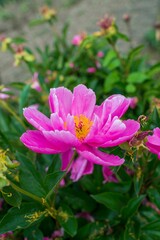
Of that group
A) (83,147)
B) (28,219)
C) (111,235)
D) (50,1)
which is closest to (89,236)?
(111,235)

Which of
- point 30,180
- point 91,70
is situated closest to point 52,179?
point 30,180

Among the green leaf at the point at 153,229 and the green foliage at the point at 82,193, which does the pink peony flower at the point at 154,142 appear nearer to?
the green foliage at the point at 82,193

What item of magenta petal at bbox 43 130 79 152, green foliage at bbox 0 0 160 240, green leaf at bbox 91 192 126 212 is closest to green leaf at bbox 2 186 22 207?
green foliage at bbox 0 0 160 240

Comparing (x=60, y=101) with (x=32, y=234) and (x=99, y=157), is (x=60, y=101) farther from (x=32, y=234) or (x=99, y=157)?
(x=32, y=234)

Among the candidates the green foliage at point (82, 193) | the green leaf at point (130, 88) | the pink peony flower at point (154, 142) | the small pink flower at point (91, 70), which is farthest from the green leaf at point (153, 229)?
the small pink flower at point (91, 70)

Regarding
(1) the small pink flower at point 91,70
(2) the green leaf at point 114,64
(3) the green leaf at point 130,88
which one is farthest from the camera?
(1) the small pink flower at point 91,70

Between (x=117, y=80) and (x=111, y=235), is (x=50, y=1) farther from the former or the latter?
(x=111, y=235)

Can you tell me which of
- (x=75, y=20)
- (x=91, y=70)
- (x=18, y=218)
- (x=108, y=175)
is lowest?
(x=75, y=20)
